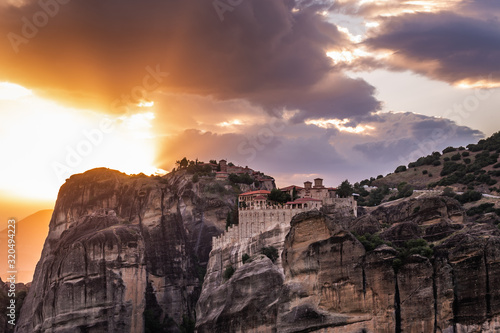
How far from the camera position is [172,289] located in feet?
363

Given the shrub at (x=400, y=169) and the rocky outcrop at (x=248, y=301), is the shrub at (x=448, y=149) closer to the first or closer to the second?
the shrub at (x=400, y=169)

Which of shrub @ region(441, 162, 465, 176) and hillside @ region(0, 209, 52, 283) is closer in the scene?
shrub @ region(441, 162, 465, 176)

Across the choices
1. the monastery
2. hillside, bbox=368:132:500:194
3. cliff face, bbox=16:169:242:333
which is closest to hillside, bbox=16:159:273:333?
cliff face, bbox=16:169:242:333

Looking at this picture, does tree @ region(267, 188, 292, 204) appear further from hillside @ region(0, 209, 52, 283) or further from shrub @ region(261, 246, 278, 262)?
hillside @ region(0, 209, 52, 283)

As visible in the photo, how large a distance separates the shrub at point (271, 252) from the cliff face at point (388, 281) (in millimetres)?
5267

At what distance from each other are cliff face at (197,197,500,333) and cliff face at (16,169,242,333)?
3093 centimetres

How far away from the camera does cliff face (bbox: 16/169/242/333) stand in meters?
96.1

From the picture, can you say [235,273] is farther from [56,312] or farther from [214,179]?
[214,179]

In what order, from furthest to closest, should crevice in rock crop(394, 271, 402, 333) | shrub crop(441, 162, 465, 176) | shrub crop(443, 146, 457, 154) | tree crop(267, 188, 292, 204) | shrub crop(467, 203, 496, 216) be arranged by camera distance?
shrub crop(443, 146, 457, 154) < shrub crop(441, 162, 465, 176) < shrub crop(467, 203, 496, 216) < tree crop(267, 188, 292, 204) < crevice in rock crop(394, 271, 402, 333)

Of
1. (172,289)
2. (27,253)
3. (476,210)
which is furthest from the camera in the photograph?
(27,253)

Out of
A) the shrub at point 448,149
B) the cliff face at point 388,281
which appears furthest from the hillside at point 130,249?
the shrub at point 448,149

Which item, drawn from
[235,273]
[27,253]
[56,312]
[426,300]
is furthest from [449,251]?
[27,253]

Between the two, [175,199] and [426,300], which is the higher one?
[175,199]

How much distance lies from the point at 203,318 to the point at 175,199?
37.9 m
